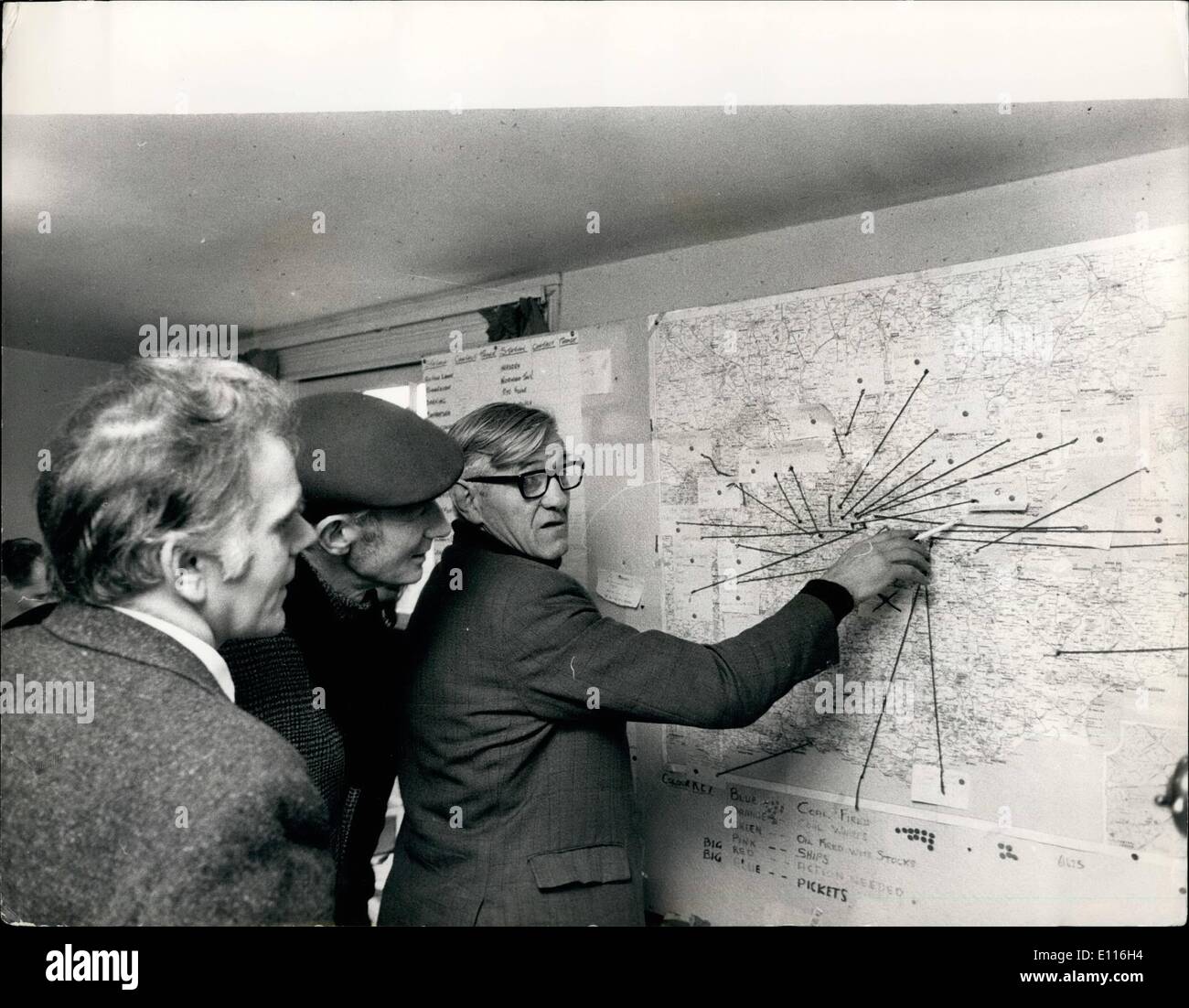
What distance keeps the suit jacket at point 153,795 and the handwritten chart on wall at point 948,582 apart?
70 centimetres

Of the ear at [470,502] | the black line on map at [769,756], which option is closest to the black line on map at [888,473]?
the black line on map at [769,756]

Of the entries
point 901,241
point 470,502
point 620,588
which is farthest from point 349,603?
point 901,241

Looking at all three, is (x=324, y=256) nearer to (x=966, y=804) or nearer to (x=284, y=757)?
(x=284, y=757)

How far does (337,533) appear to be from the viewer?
884mm

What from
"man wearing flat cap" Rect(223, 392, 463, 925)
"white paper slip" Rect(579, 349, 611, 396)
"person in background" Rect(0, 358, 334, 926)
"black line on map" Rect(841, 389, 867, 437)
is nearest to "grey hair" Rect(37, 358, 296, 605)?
"person in background" Rect(0, 358, 334, 926)

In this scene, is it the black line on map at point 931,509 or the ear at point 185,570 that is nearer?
the ear at point 185,570

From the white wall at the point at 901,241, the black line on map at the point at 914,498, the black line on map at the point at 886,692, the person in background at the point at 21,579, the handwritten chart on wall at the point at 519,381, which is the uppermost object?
the white wall at the point at 901,241

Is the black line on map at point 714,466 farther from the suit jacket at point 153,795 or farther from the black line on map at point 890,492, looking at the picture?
the suit jacket at point 153,795

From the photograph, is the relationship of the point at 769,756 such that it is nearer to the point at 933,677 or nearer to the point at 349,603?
the point at 933,677

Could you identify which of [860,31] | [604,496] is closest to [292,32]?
[860,31]

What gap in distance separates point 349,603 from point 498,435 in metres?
0.28

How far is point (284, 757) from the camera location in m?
0.61

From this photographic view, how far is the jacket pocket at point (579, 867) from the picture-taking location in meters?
0.93
